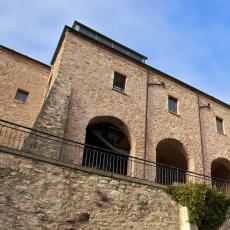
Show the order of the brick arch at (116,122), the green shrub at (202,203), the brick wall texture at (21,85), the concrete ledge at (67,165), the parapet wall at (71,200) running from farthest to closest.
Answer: the brick wall texture at (21,85) < the brick arch at (116,122) < the green shrub at (202,203) < the concrete ledge at (67,165) < the parapet wall at (71,200)

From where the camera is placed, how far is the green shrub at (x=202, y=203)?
10.6 m

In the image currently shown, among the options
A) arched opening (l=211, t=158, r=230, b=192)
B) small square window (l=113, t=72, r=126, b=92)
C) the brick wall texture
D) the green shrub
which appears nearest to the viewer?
the green shrub

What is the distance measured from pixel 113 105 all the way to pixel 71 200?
5.91 metres

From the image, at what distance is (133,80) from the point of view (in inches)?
616

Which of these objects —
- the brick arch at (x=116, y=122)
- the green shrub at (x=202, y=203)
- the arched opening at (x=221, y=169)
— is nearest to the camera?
the green shrub at (x=202, y=203)

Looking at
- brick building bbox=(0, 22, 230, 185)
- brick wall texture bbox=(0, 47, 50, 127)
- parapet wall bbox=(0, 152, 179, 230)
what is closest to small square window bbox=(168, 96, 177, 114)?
brick building bbox=(0, 22, 230, 185)

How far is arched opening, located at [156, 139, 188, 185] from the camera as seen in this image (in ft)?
49.0

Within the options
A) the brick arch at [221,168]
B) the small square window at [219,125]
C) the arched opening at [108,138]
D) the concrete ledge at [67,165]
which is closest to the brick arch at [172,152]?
the brick arch at [221,168]

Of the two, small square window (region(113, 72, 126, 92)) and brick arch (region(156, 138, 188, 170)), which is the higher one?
small square window (region(113, 72, 126, 92))

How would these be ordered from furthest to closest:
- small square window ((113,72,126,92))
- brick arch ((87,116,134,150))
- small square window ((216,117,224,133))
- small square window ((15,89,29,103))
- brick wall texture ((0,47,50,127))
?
small square window ((216,117,224,133)) < small square window ((15,89,29,103)) < small square window ((113,72,126,92)) < brick wall texture ((0,47,50,127)) < brick arch ((87,116,134,150))

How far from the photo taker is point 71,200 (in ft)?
30.0

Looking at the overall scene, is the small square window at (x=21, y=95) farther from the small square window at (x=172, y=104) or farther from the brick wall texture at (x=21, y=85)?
the small square window at (x=172, y=104)

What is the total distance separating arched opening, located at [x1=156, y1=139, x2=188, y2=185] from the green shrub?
306cm

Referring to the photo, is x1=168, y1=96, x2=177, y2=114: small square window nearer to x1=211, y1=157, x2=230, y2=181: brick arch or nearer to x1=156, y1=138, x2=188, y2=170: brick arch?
x1=156, y1=138, x2=188, y2=170: brick arch
